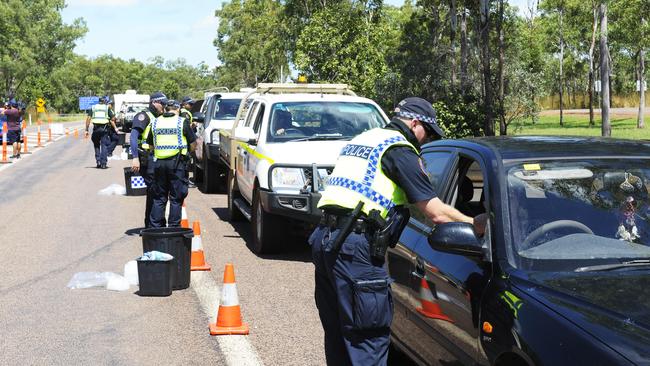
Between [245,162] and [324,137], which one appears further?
[245,162]

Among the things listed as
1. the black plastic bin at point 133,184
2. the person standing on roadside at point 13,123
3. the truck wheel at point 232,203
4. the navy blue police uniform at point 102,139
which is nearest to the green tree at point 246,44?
the person standing on roadside at point 13,123

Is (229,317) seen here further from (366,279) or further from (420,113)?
(420,113)

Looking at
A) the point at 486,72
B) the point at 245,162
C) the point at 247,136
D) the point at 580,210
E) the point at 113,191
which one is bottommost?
the point at 113,191

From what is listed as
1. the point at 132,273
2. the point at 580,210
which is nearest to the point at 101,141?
the point at 132,273

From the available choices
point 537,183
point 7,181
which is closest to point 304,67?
point 7,181

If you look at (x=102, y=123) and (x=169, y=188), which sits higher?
(x=102, y=123)

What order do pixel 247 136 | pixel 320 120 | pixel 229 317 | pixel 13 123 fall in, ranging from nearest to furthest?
pixel 229 317
pixel 247 136
pixel 320 120
pixel 13 123

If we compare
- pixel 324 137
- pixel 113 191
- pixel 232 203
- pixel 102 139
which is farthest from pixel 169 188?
pixel 102 139

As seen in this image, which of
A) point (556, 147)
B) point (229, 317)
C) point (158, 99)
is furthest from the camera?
point (158, 99)

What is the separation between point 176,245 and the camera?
8.29 m

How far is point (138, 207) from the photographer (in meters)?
15.3

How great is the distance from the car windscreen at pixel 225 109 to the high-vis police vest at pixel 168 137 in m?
8.18

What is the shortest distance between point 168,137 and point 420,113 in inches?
259

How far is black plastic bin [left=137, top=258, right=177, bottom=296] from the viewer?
26.6ft
